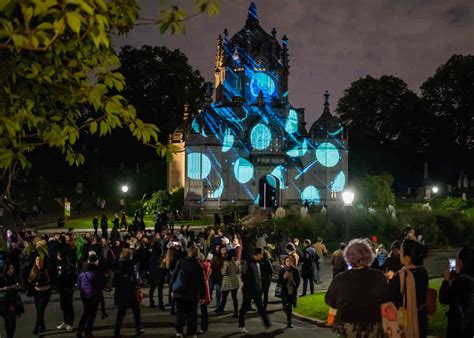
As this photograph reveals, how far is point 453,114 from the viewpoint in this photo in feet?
258

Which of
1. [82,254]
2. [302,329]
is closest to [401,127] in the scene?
[82,254]

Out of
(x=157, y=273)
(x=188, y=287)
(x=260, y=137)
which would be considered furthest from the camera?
(x=260, y=137)

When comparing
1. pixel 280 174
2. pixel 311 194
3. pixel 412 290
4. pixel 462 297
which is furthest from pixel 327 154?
pixel 412 290

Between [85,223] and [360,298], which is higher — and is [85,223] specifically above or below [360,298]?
above

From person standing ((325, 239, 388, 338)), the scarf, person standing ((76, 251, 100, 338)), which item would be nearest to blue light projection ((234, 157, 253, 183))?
person standing ((76, 251, 100, 338))

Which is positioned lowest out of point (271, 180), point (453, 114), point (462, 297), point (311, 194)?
point (462, 297)

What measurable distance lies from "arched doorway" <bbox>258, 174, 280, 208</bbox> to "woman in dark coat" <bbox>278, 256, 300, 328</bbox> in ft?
136

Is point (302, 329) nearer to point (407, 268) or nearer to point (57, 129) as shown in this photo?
point (407, 268)

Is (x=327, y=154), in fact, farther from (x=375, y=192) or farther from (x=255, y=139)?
(x=255, y=139)

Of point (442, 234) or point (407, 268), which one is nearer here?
point (407, 268)

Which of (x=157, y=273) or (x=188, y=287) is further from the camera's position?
(x=157, y=273)

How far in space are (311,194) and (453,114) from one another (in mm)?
30155

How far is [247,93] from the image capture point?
199 ft

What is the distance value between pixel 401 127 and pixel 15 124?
76.5m
